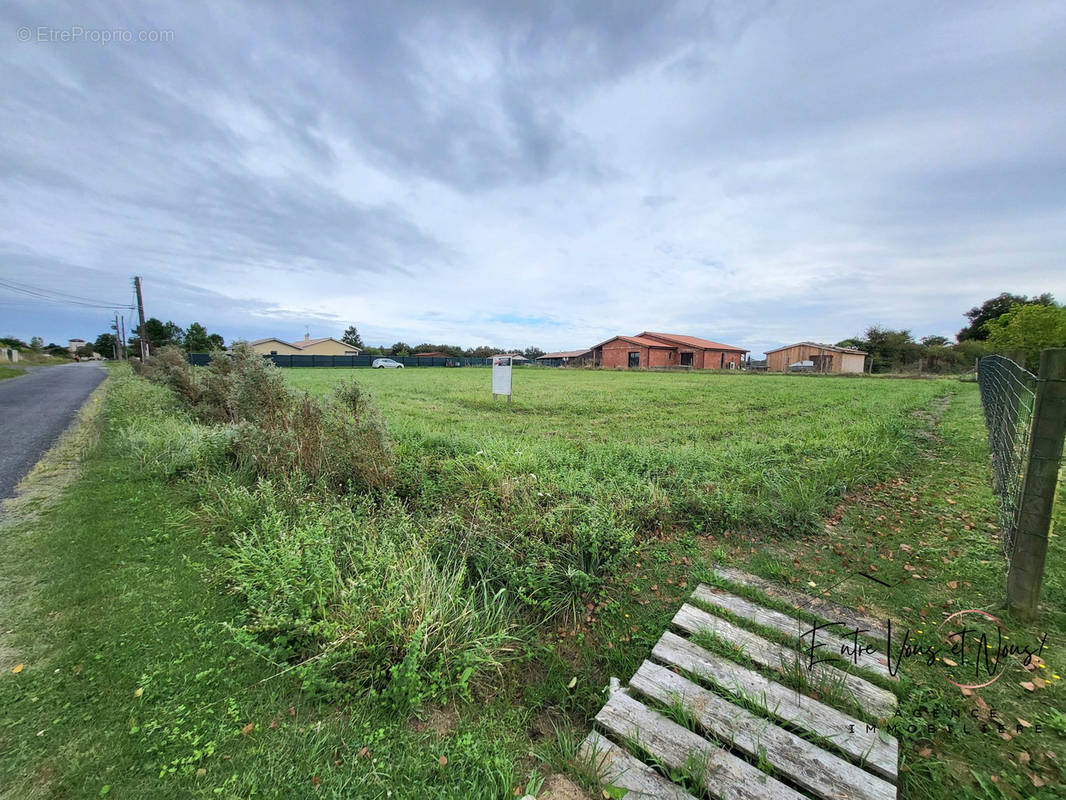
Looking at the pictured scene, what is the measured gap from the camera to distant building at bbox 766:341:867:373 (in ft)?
132

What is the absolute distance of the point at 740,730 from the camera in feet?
6.06

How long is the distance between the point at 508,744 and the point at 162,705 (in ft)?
5.21

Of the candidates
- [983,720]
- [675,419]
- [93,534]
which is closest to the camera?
[983,720]

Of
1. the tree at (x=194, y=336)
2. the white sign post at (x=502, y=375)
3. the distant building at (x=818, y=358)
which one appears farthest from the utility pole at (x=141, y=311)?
the distant building at (x=818, y=358)

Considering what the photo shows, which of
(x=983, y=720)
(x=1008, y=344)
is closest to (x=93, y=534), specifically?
(x=983, y=720)

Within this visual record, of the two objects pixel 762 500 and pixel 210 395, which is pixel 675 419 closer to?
pixel 762 500

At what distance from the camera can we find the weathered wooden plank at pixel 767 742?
1.59 meters

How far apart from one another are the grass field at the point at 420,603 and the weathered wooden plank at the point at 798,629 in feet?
0.51

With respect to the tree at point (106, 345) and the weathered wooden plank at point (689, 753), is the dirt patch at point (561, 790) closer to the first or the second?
the weathered wooden plank at point (689, 753)

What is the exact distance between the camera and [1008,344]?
29438 millimetres

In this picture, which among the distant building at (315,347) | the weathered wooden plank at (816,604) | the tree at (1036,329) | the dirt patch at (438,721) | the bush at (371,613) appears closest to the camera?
the dirt patch at (438,721)

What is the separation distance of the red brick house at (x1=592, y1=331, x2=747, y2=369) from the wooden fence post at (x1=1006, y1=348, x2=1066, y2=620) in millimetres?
39400

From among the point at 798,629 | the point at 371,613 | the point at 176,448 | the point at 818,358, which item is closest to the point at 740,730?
the point at 798,629

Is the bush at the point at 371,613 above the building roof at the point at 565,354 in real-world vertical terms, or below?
below
